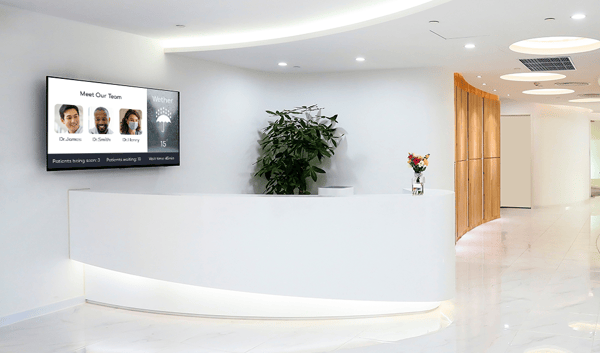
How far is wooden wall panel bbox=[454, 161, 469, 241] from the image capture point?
28.1ft

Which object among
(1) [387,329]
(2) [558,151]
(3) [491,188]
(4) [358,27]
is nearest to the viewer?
(1) [387,329]

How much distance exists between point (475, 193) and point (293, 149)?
4441 mm

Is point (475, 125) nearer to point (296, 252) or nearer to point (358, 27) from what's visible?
point (358, 27)

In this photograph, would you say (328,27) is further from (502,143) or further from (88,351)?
(502,143)

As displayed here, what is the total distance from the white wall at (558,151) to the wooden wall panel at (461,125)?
4.55m

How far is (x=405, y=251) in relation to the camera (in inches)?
177

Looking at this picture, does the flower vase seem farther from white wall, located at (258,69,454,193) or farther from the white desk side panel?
white wall, located at (258,69,454,193)

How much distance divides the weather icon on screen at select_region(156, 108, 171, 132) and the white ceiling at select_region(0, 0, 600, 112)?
80 cm

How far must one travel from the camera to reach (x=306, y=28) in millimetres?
5754

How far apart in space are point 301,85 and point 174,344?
467cm

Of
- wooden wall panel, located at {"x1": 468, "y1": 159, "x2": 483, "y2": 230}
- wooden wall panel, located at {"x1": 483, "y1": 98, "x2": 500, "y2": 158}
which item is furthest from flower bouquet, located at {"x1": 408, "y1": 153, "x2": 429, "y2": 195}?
wooden wall panel, located at {"x1": 483, "y1": 98, "x2": 500, "y2": 158}

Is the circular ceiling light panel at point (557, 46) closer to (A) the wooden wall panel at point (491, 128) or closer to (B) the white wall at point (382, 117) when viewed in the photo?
(B) the white wall at point (382, 117)

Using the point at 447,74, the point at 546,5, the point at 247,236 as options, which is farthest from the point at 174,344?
the point at 447,74

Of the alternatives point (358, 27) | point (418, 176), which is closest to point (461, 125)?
point (358, 27)
